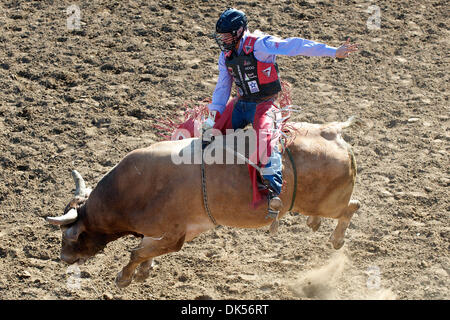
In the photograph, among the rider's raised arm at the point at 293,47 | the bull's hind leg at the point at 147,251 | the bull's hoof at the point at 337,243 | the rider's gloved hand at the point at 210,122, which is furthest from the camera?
the bull's hoof at the point at 337,243

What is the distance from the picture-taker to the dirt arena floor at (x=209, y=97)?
665cm

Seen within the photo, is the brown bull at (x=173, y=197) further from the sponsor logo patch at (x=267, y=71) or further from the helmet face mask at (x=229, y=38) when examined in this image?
the helmet face mask at (x=229, y=38)

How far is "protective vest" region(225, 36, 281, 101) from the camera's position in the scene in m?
5.93

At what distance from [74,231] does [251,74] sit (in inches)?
86.8

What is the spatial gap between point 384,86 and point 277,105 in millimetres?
3510

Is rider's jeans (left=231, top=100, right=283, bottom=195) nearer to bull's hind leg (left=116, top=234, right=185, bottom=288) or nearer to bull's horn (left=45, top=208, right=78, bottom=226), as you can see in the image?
bull's hind leg (left=116, top=234, right=185, bottom=288)

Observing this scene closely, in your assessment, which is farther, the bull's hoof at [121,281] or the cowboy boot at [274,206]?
the bull's hoof at [121,281]

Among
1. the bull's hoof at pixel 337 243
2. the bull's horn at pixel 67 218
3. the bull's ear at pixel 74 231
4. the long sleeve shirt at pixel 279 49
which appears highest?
the long sleeve shirt at pixel 279 49

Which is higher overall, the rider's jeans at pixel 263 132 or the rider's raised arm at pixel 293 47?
the rider's raised arm at pixel 293 47

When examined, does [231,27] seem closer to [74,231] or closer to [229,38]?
[229,38]

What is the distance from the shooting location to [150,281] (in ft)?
22.0

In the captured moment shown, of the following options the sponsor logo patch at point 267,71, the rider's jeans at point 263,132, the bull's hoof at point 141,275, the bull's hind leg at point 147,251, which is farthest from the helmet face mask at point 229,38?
the bull's hoof at point 141,275

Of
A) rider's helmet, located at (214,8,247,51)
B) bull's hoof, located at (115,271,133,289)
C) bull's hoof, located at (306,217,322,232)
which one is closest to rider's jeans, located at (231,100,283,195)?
rider's helmet, located at (214,8,247,51)

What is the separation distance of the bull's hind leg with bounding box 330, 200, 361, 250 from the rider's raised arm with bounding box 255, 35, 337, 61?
174 centimetres
